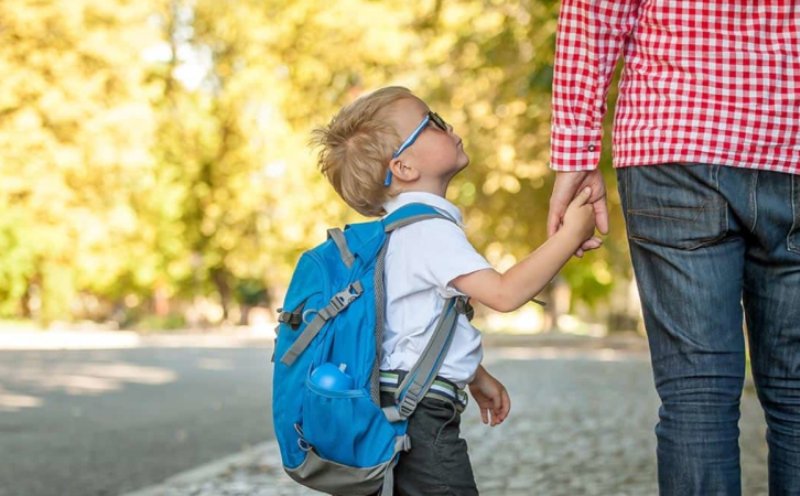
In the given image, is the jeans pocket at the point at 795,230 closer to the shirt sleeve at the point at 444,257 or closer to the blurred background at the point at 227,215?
the shirt sleeve at the point at 444,257

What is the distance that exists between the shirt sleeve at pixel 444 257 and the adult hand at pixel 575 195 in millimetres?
188

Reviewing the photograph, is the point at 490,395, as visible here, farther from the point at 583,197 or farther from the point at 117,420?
the point at 117,420

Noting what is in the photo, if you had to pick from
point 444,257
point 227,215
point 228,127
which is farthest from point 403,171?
point 227,215

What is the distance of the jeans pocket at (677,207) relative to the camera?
2850mm

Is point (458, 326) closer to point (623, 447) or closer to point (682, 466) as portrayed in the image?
point (682, 466)

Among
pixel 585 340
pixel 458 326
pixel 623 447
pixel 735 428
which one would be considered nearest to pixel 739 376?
pixel 735 428

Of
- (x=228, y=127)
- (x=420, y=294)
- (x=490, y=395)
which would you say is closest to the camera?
(x=420, y=294)

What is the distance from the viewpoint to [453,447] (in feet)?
10.4

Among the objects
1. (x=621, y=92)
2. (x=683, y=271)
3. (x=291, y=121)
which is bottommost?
(x=683, y=271)

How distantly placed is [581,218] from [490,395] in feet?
2.12

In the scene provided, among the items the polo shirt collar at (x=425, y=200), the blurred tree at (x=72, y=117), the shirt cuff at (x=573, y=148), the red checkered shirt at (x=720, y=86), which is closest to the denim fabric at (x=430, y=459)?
the polo shirt collar at (x=425, y=200)

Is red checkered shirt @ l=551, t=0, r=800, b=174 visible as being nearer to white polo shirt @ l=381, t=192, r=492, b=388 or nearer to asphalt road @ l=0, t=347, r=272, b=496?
white polo shirt @ l=381, t=192, r=492, b=388

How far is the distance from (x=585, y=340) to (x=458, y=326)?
111 ft

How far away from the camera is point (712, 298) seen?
2865 millimetres
